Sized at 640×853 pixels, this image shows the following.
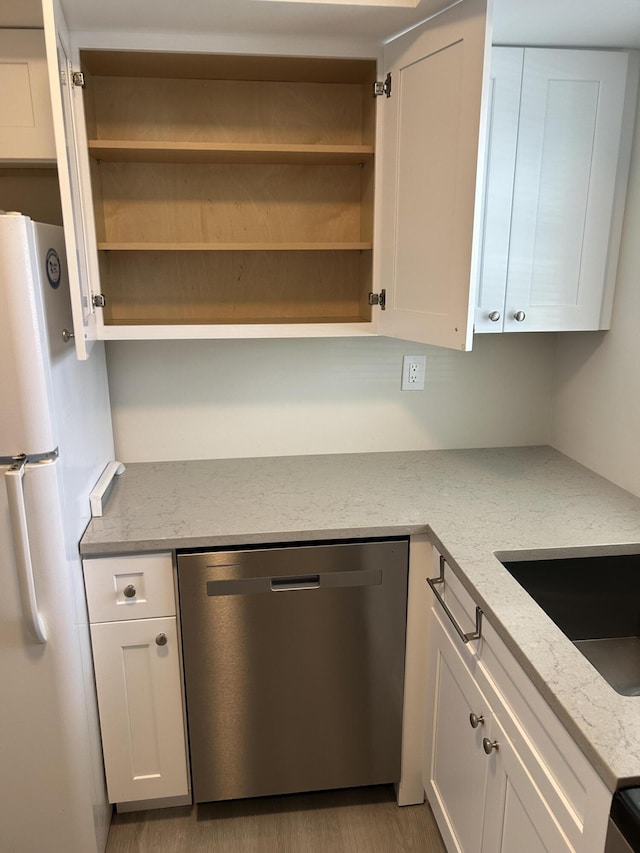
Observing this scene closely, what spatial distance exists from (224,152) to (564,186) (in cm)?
96

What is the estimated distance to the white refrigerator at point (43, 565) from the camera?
52.2 inches

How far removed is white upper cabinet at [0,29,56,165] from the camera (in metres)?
1.55

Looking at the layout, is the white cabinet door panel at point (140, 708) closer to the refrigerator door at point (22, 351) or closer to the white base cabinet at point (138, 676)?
the white base cabinet at point (138, 676)

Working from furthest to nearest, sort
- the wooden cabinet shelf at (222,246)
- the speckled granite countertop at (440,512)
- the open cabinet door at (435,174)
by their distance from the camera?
1. the wooden cabinet shelf at (222,246)
2. the open cabinet door at (435,174)
3. the speckled granite countertop at (440,512)

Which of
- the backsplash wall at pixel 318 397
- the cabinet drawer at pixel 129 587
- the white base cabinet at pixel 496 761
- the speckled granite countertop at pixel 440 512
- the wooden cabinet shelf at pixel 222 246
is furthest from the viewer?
the backsplash wall at pixel 318 397

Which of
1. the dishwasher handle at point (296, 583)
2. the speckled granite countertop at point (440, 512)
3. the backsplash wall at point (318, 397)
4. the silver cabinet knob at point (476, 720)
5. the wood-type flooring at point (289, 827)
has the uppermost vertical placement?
the backsplash wall at point (318, 397)

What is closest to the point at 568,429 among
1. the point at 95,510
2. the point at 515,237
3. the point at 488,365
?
the point at 488,365

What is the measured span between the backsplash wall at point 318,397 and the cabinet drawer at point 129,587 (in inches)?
23.3

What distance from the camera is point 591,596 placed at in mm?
1582

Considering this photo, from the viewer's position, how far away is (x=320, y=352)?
2152 mm

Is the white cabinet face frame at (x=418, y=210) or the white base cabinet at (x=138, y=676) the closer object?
the white cabinet face frame at (x=418, y=210)

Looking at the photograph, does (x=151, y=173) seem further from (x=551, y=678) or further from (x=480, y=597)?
(x=551, y=678)

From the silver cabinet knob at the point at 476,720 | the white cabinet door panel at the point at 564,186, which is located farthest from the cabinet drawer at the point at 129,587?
the white cabinet door panel at the point at 564,186

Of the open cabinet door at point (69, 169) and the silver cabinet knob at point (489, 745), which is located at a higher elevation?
the open cabinet door at point (69, 169)
